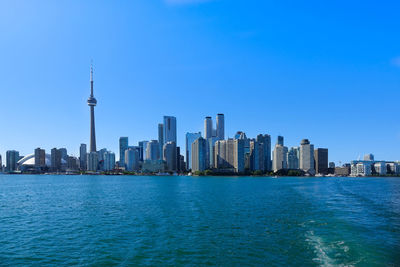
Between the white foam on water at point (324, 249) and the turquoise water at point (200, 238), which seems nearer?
the white foam on water at point (324, 249)

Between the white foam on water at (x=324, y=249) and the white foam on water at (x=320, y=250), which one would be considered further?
the white foam on water at (x=324, y=249)

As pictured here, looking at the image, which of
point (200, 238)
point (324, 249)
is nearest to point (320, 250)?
point (324, 249)

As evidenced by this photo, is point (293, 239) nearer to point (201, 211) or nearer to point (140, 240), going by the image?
point (140, 240)

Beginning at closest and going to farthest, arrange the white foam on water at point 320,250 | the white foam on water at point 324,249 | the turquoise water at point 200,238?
the white foam on water at point 320,250
the white foam on water at point 324,249
the turquoise water at point 200,238

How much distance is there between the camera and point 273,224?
4000 centimetres

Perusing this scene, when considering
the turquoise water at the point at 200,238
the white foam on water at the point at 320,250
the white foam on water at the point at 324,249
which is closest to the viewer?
the white foam on water at the point at 320,250

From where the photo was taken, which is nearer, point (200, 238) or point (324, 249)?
point (324, 249)

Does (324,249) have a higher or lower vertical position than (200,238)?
lower

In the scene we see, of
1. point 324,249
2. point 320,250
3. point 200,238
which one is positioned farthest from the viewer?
point 200,238

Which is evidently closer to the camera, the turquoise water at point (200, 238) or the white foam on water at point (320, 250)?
the white foam on water at point (320, 250)

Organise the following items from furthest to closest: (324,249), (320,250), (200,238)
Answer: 1. (200,238)
2. (324,249)
3. (320,250)

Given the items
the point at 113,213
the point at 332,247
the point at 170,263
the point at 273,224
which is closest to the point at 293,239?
the point at 332,247

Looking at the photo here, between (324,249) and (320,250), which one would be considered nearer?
(320,250)

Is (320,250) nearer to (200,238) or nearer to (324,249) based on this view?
(324,249)
